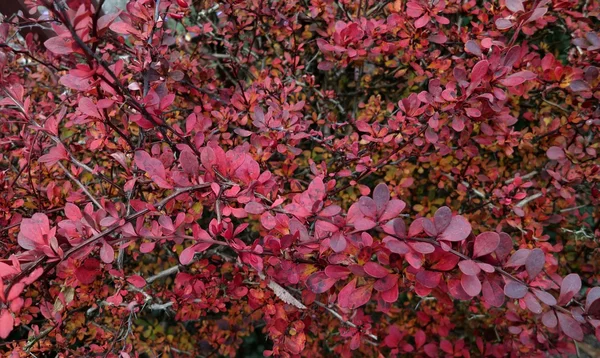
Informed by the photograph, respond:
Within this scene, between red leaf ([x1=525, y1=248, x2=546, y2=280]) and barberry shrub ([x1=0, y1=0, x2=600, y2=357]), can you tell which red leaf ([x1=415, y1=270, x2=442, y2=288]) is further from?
red leaf ([x1=525, y1=248, x2=546, y2=280])

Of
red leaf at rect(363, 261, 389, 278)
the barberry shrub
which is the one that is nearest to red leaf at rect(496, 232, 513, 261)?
the barberry shrub

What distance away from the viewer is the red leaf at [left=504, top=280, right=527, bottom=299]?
0.79 metres

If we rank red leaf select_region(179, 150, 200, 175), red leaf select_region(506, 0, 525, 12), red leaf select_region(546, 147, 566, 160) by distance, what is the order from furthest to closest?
red leaf select_region(546, 147, 566, 160) < red leaf select_region(506, 0, 525, 12) < red leaf select_region(179, 150, 200, 175)

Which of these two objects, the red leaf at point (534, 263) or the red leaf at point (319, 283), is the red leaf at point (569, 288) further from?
the red leaf at point (319, 283)

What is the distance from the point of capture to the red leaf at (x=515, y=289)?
793 mm

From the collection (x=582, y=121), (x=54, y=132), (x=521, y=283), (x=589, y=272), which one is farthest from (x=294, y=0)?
(x=589, y=272)

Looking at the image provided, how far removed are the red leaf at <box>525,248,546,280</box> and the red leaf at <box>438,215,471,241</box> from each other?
137mm

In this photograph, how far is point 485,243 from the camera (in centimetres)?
81

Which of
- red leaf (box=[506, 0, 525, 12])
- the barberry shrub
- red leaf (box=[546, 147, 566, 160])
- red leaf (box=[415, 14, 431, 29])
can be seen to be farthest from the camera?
red leaf (box=[546, 147, 566, 160])

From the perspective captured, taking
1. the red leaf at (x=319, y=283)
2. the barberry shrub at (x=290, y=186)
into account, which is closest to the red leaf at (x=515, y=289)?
the barberry shrub at (x=290, y=186)

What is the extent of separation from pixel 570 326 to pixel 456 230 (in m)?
0.29

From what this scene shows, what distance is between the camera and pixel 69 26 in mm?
715

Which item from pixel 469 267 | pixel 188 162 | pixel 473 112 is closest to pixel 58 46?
pixel 188 162

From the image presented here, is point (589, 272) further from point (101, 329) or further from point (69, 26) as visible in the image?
point (69, 26)
